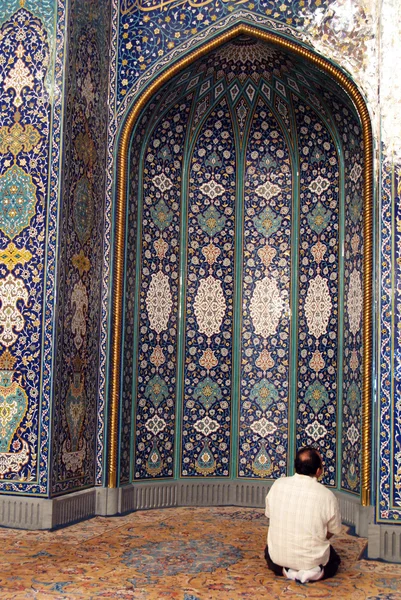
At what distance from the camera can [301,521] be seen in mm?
4551

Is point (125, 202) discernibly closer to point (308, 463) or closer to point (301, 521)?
point (308, 463)

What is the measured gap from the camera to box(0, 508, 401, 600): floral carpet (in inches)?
176

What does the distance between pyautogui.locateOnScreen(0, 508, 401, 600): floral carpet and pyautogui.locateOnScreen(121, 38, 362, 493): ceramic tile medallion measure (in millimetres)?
1165

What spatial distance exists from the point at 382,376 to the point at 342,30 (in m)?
2.97

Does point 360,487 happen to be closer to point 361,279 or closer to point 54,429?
point 361,279

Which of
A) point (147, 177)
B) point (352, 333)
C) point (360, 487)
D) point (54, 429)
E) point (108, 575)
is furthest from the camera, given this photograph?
point (147, 177)

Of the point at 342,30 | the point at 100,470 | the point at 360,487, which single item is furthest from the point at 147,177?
the point at 360,487

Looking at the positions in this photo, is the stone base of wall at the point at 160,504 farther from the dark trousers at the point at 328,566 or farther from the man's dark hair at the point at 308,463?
the man's dark hair at the point at 308,463

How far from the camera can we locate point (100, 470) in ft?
22.6

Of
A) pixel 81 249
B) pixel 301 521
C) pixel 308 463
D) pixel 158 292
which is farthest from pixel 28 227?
pixel 301 521

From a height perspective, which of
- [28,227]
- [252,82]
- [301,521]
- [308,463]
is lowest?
[301,521]

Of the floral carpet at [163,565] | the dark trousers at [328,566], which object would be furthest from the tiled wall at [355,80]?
the floral carpet at [163,565]

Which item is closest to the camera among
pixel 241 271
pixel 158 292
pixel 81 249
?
pixel 81 249

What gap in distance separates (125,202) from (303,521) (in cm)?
366
